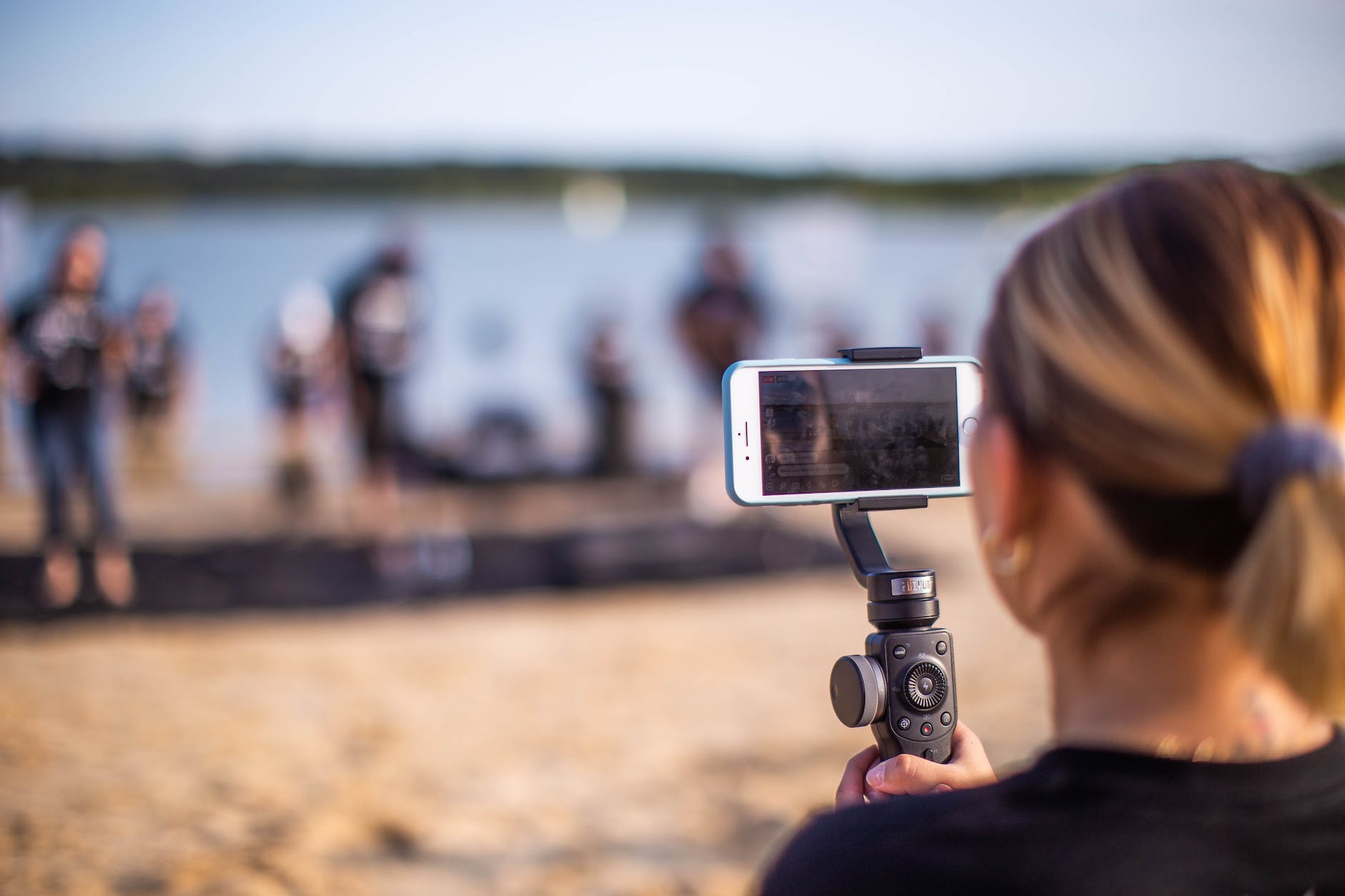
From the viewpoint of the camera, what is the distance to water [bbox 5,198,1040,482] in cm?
905

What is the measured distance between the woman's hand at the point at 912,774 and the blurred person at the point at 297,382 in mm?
7070

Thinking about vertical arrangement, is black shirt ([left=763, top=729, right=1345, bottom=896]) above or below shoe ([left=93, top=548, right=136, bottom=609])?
above

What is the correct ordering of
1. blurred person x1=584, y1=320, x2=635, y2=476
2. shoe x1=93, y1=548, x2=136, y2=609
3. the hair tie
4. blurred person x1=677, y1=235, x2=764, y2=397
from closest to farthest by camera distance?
1. the hair tie
2. shoe x1=93, y1=548, x2=136, y2=609
3. blurred person x1=677, y1=235, x2=764, y2=397
4. blurred person x1=584, y1=320, x2=635, y2=476

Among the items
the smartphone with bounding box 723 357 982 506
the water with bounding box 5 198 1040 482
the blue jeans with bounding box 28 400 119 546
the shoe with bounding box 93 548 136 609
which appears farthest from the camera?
the water with bounding box 5 198 1040 482

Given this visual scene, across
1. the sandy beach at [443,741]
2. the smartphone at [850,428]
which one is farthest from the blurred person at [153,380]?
the smartphone at [850,428]

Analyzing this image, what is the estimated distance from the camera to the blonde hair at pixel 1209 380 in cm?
60

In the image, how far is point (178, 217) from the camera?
35031 mm

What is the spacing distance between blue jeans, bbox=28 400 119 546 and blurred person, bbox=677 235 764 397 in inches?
136

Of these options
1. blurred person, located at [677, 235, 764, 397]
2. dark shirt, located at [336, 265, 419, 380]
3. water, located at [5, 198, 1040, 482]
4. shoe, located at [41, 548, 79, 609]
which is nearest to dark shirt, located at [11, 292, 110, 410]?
shoe, located at [41, 548, 79, 609]

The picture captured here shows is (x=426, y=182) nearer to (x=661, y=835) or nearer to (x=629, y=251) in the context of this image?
(x=629, y=251)

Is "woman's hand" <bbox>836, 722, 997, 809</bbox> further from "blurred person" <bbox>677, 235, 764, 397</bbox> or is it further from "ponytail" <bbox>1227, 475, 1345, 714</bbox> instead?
"blurred person" <bbox>677, 235, 764, 397</bbox>

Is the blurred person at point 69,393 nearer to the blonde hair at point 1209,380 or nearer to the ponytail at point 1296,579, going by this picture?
the blonde hair at point 1209,380

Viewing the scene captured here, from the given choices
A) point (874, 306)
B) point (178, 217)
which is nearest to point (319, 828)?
point (874, 306)

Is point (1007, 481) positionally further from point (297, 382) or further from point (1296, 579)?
point (297, 382)
